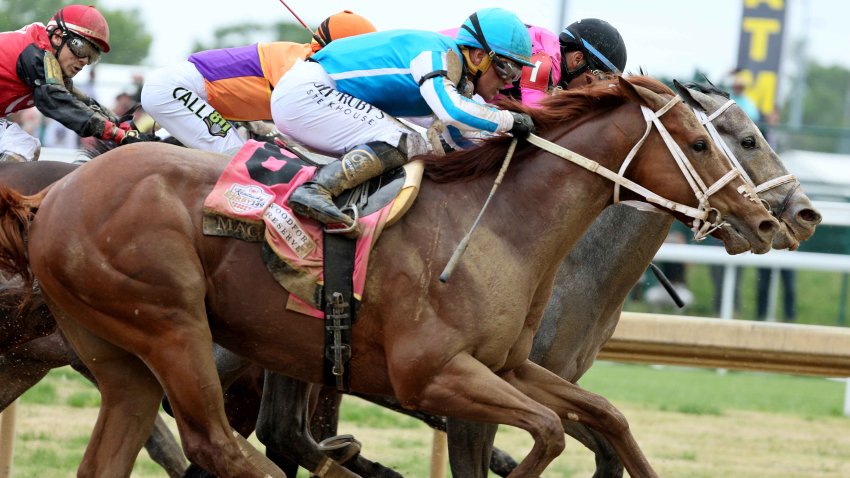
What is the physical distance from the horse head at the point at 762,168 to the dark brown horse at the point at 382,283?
0.92 feet

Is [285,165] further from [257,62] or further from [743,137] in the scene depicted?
[743,137]

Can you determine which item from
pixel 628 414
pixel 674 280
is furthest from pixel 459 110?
pixel 674 280

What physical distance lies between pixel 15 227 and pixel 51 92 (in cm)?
124

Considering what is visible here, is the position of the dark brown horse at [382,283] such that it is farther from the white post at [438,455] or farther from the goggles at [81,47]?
the white post at [438,455]

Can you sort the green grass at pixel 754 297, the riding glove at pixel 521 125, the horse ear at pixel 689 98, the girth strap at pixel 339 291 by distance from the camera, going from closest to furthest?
the girth strap at pixel 339 291 → the riding glove at pixel 521 125 → the horse ear at pixel 689 98 → the green grass at pixel 754 297

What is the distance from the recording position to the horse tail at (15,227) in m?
5.09

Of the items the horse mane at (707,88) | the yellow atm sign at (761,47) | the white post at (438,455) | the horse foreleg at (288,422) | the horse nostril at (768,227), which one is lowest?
the yellow atm sign at (761,47)

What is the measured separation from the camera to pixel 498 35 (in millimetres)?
5238

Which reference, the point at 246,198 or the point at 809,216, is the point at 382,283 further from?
the point at 809,216

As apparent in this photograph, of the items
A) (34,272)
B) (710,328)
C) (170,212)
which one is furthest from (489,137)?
(710,328)

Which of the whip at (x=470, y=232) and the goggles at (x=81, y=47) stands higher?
the goggles at (x=81, y=47)

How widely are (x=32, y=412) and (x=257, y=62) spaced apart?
12.3ft

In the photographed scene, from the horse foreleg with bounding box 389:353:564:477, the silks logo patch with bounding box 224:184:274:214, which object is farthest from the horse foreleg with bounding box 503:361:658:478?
the silks logo patch with bounding box 224:184:274:214

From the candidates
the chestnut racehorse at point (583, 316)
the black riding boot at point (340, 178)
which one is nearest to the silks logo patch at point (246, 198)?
the black riding boot at point (340, 178)
